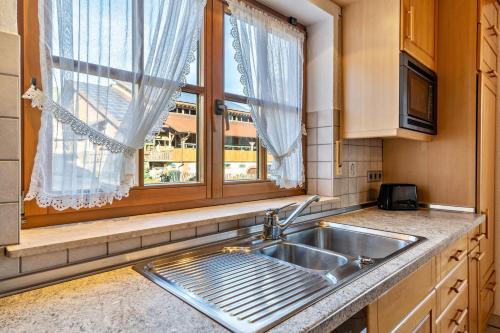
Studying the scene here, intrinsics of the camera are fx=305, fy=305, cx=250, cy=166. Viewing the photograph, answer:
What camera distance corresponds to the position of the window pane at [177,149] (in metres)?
1.29

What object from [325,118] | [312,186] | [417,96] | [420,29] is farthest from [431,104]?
[312,186]

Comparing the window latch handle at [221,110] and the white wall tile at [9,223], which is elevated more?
the window latch handle at [221,110]

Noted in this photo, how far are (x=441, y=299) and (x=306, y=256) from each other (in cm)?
61

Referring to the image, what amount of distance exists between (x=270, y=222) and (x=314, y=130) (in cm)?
84

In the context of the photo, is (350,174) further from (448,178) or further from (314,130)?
(448,178)

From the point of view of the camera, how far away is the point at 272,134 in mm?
1611

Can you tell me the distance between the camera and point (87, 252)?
911 millimetres

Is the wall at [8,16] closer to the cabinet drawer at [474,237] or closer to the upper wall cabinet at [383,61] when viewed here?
the upper wall cabinet at [383,61]

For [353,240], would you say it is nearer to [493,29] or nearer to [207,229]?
[207,229]

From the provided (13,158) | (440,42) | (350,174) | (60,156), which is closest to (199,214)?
(60,156)

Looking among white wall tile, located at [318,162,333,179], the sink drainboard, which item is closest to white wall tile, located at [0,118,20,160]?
the sink drainboard

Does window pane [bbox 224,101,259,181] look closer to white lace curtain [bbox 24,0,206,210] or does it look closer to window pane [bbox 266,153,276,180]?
window pane [bbox 266,153,276,180]

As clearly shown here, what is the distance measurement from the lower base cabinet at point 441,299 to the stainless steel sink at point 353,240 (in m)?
0.18

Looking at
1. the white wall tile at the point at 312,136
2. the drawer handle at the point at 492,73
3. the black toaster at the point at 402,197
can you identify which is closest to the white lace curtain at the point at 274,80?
the white wall tile at the point at 312,136
